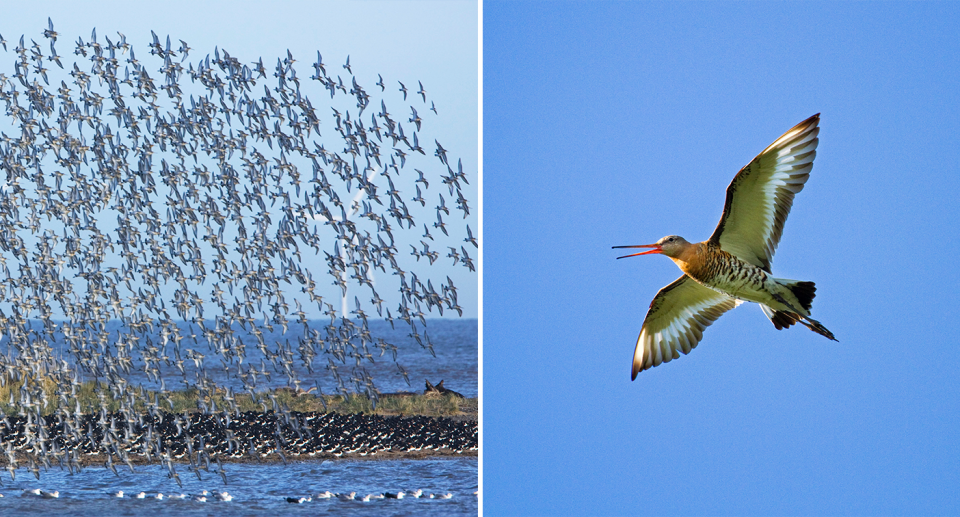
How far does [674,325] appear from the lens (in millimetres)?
4246

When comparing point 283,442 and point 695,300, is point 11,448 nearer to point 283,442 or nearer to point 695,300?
point 283,442

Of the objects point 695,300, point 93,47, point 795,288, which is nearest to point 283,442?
point 93,47

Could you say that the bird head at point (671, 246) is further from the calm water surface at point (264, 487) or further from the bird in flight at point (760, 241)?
the calm water surface at point (264, 487)

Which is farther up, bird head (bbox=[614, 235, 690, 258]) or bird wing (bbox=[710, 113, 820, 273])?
bird wing (bbox=[710, 113, 820, 273])

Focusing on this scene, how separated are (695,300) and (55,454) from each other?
605 cm

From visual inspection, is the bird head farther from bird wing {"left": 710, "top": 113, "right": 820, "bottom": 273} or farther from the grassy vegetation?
the grassy vegetation

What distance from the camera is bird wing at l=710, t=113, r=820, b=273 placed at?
3.56 metres

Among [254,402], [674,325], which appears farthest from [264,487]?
[674,325]

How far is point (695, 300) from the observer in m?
4.23

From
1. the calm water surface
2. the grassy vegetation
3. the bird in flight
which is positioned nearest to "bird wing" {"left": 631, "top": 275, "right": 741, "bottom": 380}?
the bird in flight

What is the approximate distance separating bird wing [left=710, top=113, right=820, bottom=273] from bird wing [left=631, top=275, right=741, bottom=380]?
1.34ft

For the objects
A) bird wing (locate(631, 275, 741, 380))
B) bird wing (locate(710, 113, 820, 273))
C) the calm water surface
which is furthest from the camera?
the calm water surface

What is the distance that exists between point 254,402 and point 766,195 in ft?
25.3

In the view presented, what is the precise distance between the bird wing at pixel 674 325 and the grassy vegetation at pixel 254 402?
236 inches
